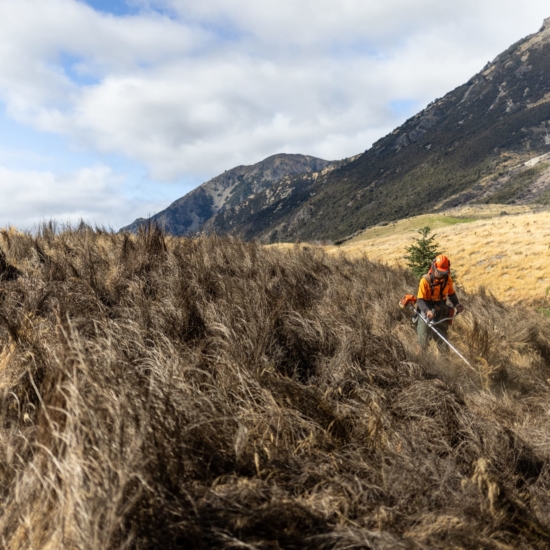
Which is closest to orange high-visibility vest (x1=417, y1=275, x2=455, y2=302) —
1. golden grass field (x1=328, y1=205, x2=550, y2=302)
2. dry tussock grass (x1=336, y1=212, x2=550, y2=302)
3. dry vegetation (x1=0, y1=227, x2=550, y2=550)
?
dry vegetation (x1=0, y1=227, x2=550, y2=550)

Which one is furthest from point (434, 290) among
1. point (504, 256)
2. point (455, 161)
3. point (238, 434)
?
point (455, 161)

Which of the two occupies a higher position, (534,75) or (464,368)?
(534,75)

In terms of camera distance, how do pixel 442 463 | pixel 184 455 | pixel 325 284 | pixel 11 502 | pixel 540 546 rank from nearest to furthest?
1. pixel 11 502
2. pixel 184 455
3. pixel 540 546
4. pixel 442 463
5. pixel 325 284

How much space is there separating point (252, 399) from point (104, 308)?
2.25 m

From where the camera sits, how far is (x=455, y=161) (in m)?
117

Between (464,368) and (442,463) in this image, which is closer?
(442,463)

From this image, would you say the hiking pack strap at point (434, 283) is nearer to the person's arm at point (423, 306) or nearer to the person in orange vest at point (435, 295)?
the person in orange vest at point (435, 295)

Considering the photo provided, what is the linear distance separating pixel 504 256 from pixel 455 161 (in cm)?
11403

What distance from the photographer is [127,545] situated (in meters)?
1.25

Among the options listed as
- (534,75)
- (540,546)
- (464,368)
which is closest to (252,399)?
(540,546)

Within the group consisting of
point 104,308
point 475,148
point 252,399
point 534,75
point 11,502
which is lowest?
point 252,399

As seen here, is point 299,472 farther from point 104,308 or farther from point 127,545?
point 104,308

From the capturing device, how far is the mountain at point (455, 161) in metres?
96.6

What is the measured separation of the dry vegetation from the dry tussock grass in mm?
10864
